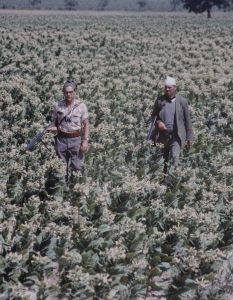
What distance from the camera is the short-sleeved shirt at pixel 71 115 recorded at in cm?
858

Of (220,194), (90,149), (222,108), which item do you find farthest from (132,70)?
(220,194)

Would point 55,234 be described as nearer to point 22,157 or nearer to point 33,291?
point 33,291

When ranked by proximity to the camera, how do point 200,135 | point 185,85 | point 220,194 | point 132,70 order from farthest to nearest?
point 132,70
point 185,85
point 200,135
point 220,194

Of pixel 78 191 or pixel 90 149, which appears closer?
pixel 78 191

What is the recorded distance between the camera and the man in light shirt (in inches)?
338

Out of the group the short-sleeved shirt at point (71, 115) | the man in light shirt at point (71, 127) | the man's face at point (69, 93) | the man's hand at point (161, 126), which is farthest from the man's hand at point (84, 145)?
the man's hand at point (161, 126)

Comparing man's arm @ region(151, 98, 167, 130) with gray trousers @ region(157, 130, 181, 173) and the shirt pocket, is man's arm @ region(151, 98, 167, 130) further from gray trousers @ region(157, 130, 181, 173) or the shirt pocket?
the shirt pocket

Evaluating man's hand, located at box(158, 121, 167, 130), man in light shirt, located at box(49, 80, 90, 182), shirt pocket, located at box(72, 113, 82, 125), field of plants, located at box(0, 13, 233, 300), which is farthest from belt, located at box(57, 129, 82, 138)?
man's hand, located at box(158, 121, 167, 130)

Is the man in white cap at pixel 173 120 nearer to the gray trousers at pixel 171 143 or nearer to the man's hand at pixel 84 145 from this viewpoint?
the gray trousers at pixel 171 143

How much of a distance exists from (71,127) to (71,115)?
27cm

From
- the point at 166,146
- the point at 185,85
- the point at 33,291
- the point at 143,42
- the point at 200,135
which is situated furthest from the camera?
the point at 143,42

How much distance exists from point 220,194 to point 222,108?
8260 millimetres

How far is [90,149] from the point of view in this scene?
36.8 feet

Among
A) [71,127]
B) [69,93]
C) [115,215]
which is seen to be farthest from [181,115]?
[115,215]
